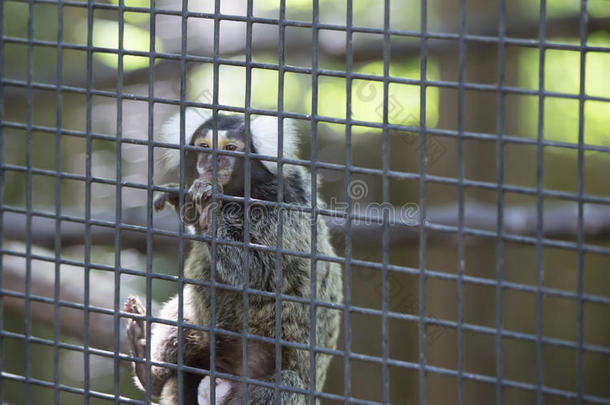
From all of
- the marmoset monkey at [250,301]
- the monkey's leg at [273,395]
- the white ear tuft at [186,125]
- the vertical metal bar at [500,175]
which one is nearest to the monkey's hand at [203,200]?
the marmoset monkey at [250,301]

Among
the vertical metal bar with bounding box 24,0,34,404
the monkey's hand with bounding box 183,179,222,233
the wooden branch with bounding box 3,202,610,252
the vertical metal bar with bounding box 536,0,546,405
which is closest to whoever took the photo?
the vertical metal bar with bounding box 536,0,546,405

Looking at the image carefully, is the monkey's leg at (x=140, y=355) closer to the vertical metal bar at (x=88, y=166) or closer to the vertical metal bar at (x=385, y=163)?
the vertical metal bar at (x=88, y=166)

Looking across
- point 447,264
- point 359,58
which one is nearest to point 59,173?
point 359,58

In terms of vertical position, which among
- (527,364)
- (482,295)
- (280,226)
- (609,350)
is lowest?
(527,364)

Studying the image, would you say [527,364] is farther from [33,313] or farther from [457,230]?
[457,230]

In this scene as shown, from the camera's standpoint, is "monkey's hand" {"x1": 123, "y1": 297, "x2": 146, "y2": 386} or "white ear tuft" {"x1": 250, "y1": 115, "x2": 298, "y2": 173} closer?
"monkey's hand" {"x1": 123, "y1": 297, "x2": 146, "y2": 386}

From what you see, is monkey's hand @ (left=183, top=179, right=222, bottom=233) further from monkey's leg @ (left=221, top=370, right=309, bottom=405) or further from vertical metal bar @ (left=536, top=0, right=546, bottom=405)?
vertical metal bar @ (left=536, top=0, right=546, bottom=405)

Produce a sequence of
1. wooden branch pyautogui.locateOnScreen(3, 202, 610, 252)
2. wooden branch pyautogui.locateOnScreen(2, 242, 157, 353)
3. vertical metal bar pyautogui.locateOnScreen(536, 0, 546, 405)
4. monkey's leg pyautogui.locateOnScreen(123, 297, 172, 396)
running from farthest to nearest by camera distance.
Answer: wooden branch pyautogui.locateOnScreen(3, 202, 610, 252) → wooden branch pyautogui.locateOnScreen(2, 242, 157, 353) → monkey's leg pyautogui.locateOnScreen(123, 297, 172, 396) → vertical metal bar pyautogui.locateOnScreen(536, 0, 546, 405)

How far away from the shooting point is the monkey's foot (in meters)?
2.45

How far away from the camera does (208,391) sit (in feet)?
8.04

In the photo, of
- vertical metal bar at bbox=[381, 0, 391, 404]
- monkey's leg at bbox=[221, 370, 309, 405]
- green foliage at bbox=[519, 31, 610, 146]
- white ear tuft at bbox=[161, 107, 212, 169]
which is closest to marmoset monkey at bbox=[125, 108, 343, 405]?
monkey's leg at bbox=[221, 370, 309, 405]

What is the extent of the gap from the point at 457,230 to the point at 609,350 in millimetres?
360

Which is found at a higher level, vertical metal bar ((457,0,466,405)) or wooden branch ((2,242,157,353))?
vertical metal bar ((457,0,466,405))

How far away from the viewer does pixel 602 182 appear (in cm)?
538
